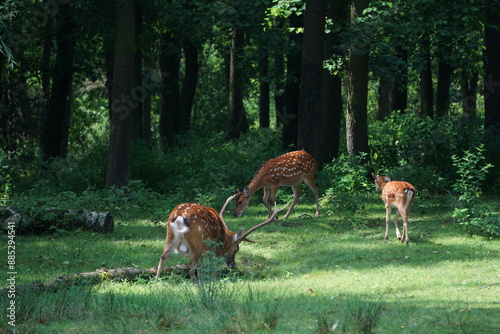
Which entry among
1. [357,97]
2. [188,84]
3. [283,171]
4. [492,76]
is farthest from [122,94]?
[188,84]

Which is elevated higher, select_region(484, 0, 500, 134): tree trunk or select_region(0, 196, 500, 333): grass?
select_region(484, 0, 500, 134): tree trunk

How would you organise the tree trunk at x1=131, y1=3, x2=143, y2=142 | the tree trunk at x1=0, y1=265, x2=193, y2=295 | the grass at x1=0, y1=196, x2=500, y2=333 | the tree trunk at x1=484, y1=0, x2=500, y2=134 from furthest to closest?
the tree trunk at x1=131, y1=3, x2=143, y2=142, the tree trunk at x1=484, y1=0, x2=500, y2=134, the tree trunk at x1=0, y1=265, x2=193, y2=295, the grass at x1=0, y1=196, x2=500, y2=333

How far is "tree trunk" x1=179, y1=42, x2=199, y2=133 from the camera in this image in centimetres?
3031

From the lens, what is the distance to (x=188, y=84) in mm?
31516

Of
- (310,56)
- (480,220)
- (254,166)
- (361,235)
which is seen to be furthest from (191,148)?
(480,220)

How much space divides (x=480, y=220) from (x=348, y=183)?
415 cm

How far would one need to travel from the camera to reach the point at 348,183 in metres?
16.3

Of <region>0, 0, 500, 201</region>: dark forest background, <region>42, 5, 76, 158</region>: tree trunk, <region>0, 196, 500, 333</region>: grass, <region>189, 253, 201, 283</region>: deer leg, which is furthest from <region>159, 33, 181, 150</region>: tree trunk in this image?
<region>189, 253, 201, 283</region>: deer leg

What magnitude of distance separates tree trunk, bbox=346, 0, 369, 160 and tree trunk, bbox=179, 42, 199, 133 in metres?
12.4

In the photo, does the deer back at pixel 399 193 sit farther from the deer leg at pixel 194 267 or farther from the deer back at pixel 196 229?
the deer leg at pixel 194 267

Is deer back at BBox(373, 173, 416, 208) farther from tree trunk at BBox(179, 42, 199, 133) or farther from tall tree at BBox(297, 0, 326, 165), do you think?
tree trunk at BBox(179, 42, 199, 133)

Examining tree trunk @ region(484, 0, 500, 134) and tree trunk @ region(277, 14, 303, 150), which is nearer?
tree trunk @ region(484, 0, 500, 134)

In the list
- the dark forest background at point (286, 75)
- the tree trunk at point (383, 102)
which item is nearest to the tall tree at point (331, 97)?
Result: the dark forest background at point (286, 75)

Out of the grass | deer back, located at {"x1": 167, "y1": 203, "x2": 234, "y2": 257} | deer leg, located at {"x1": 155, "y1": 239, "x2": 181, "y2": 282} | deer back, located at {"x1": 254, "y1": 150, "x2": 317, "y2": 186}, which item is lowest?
the grass
